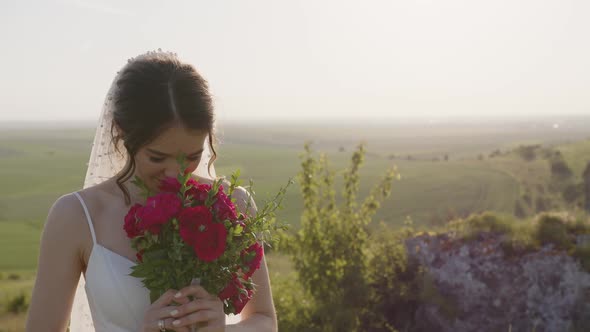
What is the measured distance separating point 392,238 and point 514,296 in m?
1.97

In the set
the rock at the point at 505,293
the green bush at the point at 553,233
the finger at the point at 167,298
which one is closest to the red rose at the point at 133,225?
the finger at the point at 167,298

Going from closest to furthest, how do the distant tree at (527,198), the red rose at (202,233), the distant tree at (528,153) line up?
1. the red rose at (202,233)
2. the distant tree at (527,198)
3. the distant tree at (528,153)

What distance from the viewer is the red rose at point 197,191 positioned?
7.98ft

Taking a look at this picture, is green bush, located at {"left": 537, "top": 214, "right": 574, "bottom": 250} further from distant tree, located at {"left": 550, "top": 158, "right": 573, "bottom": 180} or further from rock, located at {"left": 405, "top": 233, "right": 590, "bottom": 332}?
distant tree, located at {"left": 550, "top": 158, "right": 573, "bottom": 180}

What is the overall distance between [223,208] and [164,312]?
1.65 ft

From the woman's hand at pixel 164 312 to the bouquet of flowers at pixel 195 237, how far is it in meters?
0.05

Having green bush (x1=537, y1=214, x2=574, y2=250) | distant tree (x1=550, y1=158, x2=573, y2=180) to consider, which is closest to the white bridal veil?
green bush (x1=537, y1=214, x2=574, y2=250)

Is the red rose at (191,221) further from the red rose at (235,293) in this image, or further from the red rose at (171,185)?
the red rose at (235,293)

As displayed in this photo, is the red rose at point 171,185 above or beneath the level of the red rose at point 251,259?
above

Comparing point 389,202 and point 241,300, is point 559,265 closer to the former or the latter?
point 241,300

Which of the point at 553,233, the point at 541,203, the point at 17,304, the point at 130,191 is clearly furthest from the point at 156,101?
the point at 541,203

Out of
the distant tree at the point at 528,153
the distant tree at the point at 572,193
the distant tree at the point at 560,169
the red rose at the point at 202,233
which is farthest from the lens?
the distant tree at the point at 528,153

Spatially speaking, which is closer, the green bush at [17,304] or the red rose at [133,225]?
the red rose at [133,225]

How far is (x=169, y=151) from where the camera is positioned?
2.87 m
